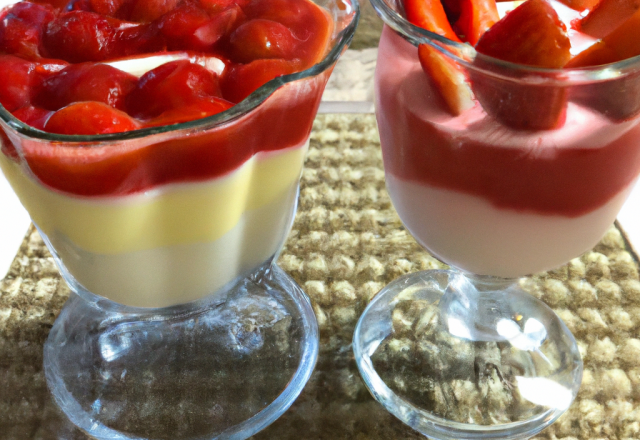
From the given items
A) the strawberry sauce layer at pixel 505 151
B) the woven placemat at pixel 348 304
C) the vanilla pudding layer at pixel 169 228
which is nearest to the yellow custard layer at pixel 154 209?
the vanilla pudding layer at pixel 169 228

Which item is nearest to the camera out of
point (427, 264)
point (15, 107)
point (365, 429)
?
point (15, 107)

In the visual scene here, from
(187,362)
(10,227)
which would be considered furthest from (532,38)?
(10,227)

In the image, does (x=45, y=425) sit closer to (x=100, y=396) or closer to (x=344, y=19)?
(x=100, y=396)

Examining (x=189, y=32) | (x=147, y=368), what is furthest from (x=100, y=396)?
(x=189, y=32)

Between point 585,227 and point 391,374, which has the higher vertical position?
point 585,227

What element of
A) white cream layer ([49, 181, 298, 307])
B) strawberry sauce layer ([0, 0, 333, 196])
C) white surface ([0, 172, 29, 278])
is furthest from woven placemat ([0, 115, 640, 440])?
strawberry sauce layer ([0, 0, 333, 196])

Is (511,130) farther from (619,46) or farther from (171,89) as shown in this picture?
(171,89)
